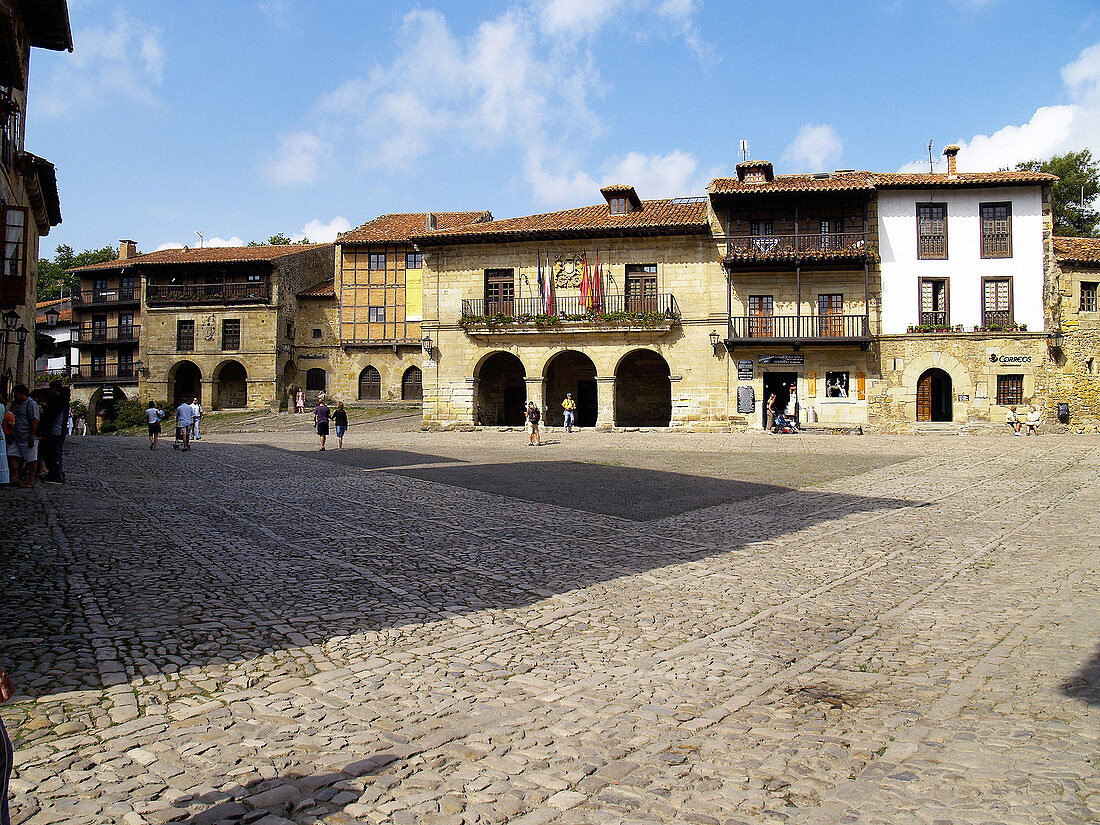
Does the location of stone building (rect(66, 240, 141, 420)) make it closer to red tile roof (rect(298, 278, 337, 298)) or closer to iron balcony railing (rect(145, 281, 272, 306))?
iron balcony railing (rect(145, 281, 272, 306))

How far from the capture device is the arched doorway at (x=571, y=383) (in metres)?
36.0

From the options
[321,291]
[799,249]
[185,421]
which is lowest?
[185,421]

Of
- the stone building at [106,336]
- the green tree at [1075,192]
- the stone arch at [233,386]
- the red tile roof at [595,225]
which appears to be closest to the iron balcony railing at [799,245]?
the red tile roof at [595,225]

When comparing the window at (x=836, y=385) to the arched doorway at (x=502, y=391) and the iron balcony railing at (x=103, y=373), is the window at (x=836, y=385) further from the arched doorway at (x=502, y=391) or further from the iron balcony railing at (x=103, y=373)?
the iron balcony railing at (x=103, y=373)

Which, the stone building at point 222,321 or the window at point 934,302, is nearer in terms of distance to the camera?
the window at point 934,302

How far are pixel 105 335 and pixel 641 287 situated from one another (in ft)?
119

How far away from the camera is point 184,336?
46.4 m

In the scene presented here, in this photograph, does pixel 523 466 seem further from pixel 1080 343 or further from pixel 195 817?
pixel 1080 343

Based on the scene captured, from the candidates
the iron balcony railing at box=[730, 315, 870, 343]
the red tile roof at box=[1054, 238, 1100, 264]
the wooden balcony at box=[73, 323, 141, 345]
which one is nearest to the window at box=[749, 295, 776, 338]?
the iron balcony railing at box=[730, 315, 870, 343]

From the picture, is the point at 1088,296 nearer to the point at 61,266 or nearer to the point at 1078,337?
the point at 1078,337

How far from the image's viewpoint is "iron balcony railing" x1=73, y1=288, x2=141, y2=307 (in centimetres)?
4938

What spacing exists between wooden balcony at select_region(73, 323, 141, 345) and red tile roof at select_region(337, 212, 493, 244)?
15291 mm

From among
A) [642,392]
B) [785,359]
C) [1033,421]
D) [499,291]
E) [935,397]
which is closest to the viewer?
[1033,421]

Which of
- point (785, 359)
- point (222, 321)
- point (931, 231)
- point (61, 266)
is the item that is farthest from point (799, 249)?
point (61, 266)
